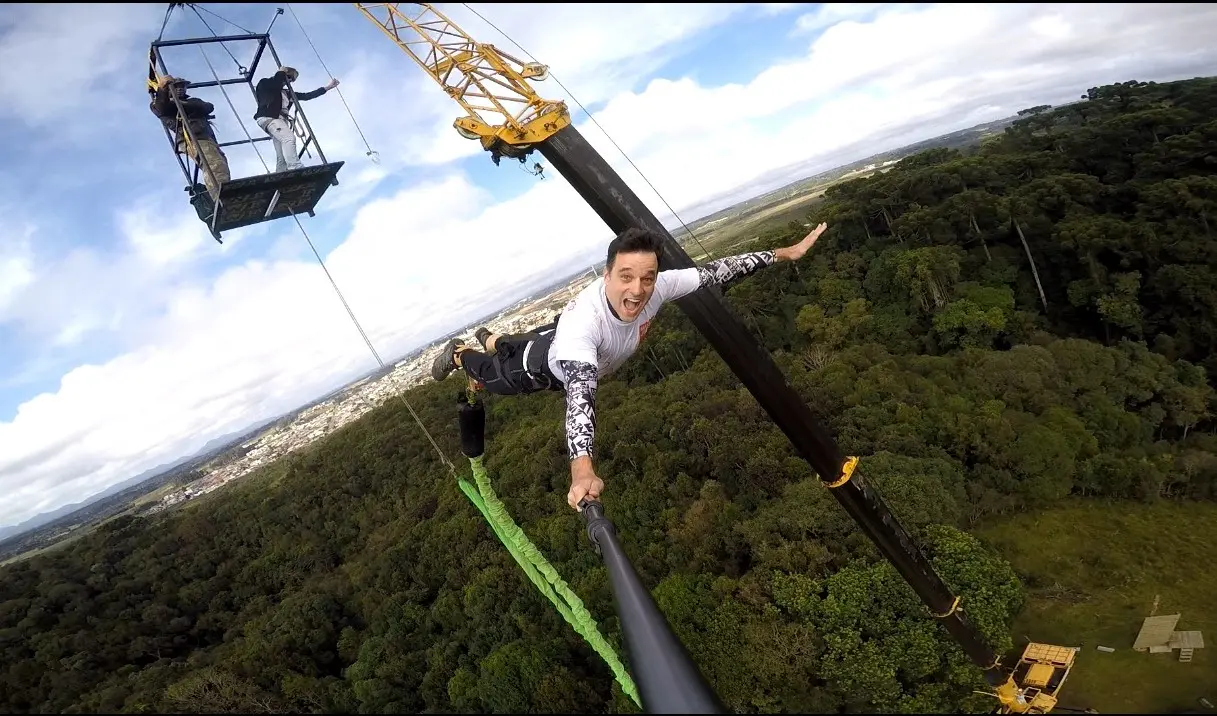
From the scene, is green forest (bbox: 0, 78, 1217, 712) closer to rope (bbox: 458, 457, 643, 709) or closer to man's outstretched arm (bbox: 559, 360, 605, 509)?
rope (bbox: 458, 457, 643, 709)

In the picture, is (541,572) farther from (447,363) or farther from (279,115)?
(279,115)

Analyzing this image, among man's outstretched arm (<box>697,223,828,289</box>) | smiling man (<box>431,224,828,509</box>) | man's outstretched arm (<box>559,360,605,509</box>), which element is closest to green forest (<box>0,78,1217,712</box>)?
smiling man (<box>431,224,828,509</box>)

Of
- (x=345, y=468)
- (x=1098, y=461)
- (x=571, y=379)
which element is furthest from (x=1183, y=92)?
(x=345, y=468)

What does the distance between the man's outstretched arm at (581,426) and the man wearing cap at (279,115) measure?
23.7 feet

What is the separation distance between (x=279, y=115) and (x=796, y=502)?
55.7 ft

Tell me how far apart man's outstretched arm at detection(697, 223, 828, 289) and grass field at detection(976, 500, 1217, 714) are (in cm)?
1278

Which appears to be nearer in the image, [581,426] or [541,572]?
[581,426]

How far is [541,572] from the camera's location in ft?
18.8

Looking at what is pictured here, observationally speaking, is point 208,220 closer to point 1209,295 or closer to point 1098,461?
point 1098,461

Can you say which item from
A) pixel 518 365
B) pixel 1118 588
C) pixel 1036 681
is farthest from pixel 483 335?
pixel 1118 588

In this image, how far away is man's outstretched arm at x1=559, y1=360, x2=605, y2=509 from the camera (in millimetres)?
2682

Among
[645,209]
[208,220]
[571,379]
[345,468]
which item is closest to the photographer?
[571,379]

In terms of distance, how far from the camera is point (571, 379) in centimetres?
352

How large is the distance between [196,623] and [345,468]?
55.1ft
